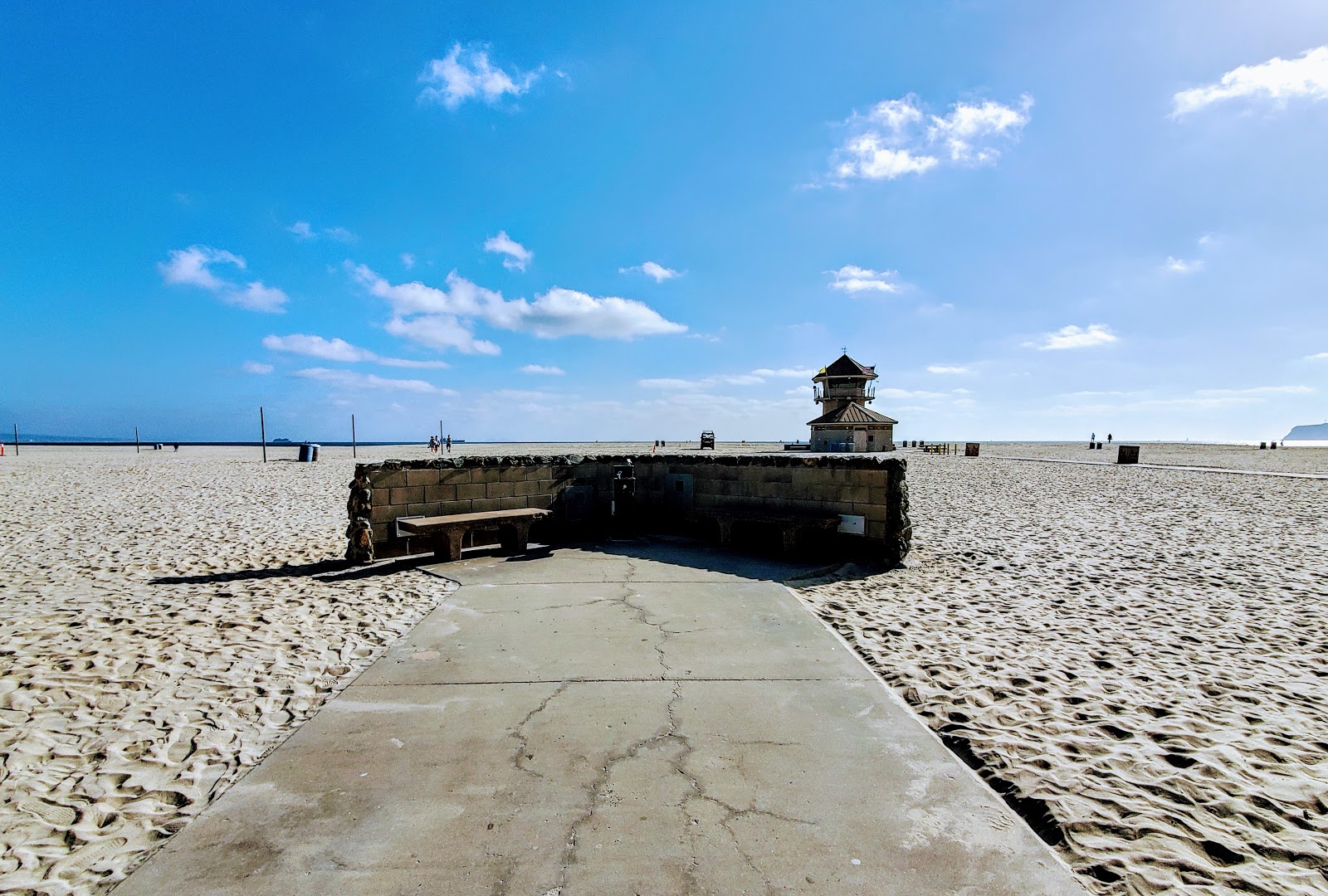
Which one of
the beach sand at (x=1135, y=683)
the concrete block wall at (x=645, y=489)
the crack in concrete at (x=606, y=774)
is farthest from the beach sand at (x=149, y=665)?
the beach sand at (x=1135, y=683)

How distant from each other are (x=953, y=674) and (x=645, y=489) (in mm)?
6733

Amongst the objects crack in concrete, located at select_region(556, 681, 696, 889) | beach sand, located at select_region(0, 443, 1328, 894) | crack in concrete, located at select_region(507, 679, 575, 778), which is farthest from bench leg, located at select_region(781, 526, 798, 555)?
crack in concrete, located at select_region(507, 679, 575, 778)

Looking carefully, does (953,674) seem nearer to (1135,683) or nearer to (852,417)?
(1135,683)

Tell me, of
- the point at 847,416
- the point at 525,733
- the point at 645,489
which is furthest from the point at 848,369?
the point at 525,733

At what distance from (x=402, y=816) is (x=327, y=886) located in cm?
41

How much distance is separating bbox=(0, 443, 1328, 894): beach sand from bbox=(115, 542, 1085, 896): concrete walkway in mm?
287

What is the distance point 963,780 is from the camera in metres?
2.92

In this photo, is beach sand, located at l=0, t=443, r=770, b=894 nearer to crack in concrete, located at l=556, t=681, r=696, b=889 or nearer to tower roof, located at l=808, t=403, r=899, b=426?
crack in concrete, located at l=556, t=681, r=696, b=889

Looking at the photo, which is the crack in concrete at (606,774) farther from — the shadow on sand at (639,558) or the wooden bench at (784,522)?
the wooden bench at (784,522)

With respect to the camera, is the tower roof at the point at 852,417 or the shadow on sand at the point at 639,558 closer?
the shadow on sand at the point at 639,558

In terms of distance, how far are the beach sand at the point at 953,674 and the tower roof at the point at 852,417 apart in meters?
42.2

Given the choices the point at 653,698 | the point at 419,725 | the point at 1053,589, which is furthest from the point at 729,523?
the point at 419,725

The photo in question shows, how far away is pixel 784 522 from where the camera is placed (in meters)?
8.19

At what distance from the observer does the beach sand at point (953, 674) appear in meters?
2.58
